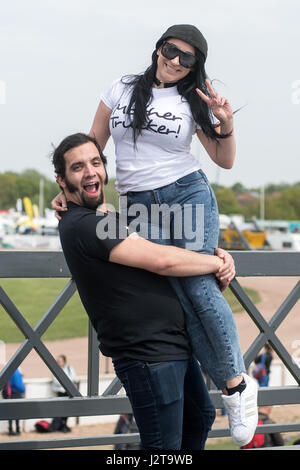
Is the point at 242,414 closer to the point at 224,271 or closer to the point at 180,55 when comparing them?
the point at 224,271

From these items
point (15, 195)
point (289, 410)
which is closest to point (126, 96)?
point (289, 410)

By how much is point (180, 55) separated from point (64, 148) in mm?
625

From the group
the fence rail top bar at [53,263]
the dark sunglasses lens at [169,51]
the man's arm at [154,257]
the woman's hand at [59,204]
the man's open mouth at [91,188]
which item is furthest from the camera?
the fence rail top bar at [53,263]

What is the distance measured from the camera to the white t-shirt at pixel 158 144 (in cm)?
282

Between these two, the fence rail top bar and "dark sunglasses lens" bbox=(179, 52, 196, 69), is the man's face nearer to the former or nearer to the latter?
"dark sunglasses lens" bbox=(179, 52, 196, 69)

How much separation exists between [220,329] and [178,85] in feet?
3.32

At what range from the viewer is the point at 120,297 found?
2.56 m

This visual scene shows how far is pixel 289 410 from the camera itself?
1956 cm

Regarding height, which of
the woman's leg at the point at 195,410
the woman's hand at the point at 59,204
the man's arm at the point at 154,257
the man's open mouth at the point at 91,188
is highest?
the man's open mouth at the point at 91,188

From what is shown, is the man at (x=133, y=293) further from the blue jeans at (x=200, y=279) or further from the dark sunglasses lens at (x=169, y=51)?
the dark sunglasses lens at (x=169, y=51)

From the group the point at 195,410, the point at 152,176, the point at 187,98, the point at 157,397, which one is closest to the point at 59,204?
the point at 152,176

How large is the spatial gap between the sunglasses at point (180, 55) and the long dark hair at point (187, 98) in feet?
0.16

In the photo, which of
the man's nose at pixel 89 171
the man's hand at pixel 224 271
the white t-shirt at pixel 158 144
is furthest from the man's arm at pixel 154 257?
the white t-shirt at pixel 158 144

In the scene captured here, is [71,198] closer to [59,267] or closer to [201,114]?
[201,114]
